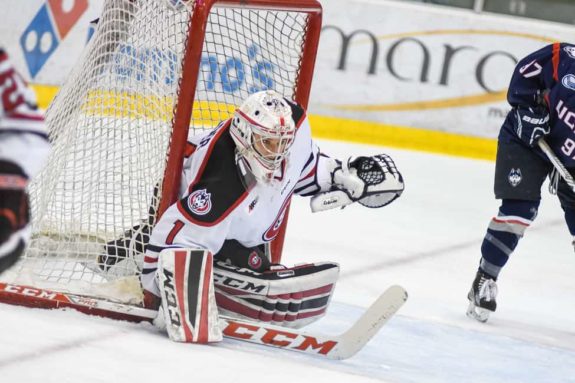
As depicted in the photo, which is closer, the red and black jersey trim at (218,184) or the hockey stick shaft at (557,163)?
the red and black jersey trim at (218,184)

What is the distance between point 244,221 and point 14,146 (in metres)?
1.39

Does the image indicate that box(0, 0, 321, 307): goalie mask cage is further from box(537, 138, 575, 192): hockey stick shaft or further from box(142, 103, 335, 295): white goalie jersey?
box(537, 138, 575, 192): hockey stick shaft

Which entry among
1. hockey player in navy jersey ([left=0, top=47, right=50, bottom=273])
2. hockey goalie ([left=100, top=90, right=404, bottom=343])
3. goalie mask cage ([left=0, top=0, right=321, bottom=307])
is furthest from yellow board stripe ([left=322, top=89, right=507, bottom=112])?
hockey player in navy jersey ([left=0, top=47, right=50, bottom=273])

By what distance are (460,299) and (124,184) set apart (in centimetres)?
143

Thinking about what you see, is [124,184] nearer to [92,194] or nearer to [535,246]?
[92,194]

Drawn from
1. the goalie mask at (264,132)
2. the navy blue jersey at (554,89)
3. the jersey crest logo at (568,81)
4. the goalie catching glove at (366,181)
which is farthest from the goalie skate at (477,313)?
the goalie mask at (264,132)

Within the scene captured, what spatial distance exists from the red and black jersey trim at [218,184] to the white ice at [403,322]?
33 cm

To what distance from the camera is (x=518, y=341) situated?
3.73 meters

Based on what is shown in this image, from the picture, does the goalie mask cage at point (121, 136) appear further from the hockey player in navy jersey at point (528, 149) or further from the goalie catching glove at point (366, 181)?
the hockey player in navy jersey at point (528, 149)

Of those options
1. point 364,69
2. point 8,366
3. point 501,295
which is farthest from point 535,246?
point 8,366

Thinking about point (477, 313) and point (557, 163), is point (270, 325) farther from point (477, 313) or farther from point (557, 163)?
point (557, 163)

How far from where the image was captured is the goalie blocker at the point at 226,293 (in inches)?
116

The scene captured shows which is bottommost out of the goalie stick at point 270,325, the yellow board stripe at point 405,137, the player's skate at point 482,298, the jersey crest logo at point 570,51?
the yellow board stripe at point 405,137

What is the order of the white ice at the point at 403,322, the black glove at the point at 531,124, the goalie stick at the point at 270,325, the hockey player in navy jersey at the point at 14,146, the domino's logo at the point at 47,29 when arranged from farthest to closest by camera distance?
the domino's logo at the point at 47,29, the black glove at the point at 531,124, the goalie stick at the point at 270,325, the white ice at the point at 403,322, the hockey player in navy jersey at the point at 14,146
